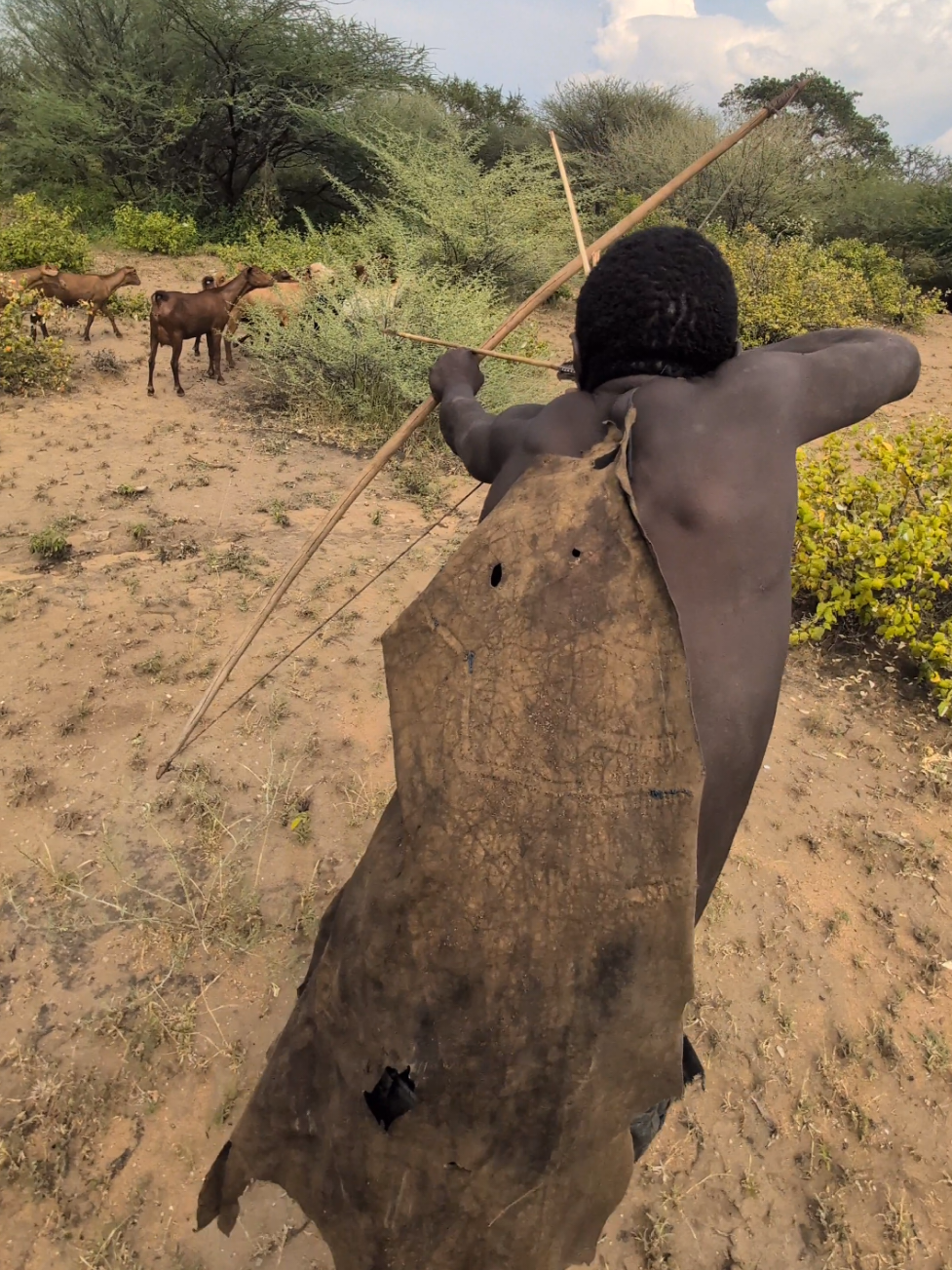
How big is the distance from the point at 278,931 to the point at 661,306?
211cm

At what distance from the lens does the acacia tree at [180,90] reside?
12.4 meters

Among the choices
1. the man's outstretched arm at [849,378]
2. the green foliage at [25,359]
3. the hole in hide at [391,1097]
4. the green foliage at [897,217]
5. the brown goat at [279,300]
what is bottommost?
the green foliage at [25,359]

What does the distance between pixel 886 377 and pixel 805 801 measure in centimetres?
218

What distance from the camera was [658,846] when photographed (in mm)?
880

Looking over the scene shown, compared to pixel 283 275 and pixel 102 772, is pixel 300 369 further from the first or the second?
pixel 102 772

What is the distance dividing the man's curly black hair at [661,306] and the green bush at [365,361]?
5548mm

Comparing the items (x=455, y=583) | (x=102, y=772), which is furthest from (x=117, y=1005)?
(x=455, y=583)

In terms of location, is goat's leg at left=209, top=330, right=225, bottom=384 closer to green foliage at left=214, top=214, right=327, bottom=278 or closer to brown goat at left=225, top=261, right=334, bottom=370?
brown goat at left=225, top=261, right=334, bottom=370

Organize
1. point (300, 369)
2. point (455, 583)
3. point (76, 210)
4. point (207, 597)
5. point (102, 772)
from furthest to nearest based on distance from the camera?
point (76, 210)
point (300, 369)
point (207, 597)
point (102, 772)
point (455, 583)

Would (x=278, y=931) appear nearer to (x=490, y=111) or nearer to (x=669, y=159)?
(x=669, y=159)

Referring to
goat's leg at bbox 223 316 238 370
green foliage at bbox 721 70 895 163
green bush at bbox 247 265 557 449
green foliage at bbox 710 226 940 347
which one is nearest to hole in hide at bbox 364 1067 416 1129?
green bush at bbox 247 265 557 449

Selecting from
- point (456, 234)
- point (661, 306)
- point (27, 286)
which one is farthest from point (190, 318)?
point (661, 306)

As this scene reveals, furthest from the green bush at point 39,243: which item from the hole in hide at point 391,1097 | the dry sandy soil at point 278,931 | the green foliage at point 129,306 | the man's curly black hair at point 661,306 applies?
the hole in hide at point 391,1097

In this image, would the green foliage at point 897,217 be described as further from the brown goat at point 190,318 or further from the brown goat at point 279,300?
the brown goat at point 190,318
